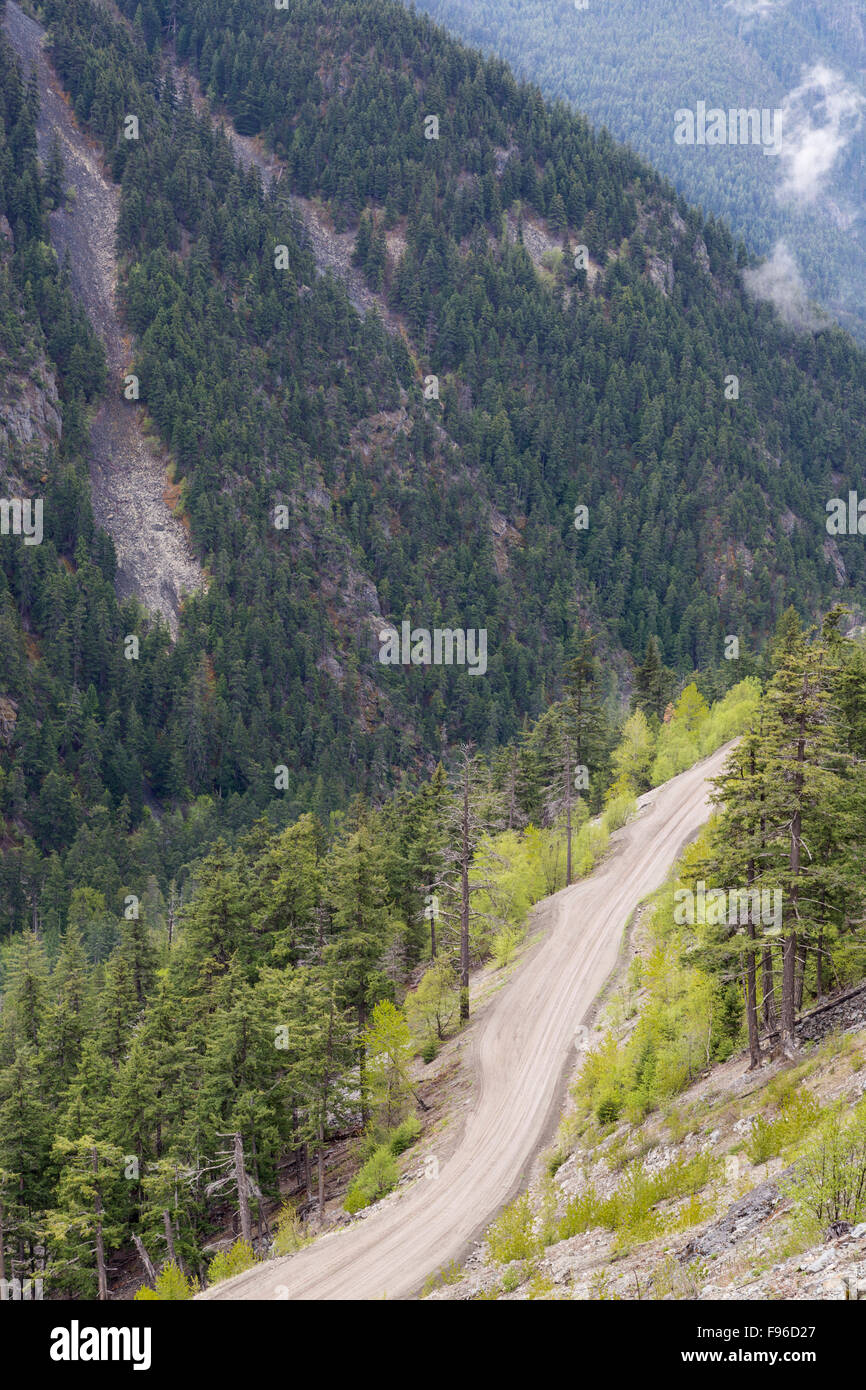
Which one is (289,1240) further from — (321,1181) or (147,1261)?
(147,1261)

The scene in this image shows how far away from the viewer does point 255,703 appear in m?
148

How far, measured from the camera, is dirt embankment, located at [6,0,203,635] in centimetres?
15750

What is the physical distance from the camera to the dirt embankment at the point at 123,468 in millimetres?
157500

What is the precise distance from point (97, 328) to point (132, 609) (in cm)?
6798

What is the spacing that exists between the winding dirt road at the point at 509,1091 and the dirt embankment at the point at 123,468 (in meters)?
111

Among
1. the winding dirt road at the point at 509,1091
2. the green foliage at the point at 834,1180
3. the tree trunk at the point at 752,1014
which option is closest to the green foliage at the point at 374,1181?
the winding dirt road at the point at 509,1091

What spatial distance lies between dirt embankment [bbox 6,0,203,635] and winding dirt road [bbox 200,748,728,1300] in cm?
11141

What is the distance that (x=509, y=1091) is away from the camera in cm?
3756

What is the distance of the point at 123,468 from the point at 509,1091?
152m

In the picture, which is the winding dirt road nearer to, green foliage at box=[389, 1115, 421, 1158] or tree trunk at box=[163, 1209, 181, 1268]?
green foliage at box=[389, 1115, 421, 1158]
